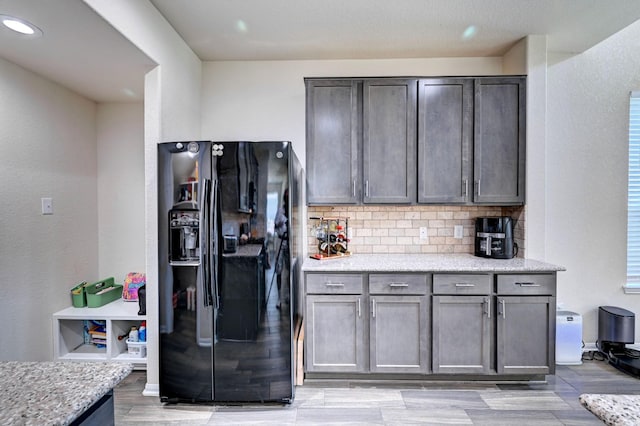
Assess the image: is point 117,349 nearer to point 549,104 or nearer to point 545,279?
point 545,279

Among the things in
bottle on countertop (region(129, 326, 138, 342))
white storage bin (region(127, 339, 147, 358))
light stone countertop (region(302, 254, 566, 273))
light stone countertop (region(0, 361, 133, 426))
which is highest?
light stone countertop (region(302, 254, 566, 273))

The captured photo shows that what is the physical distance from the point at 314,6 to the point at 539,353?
3.03 m

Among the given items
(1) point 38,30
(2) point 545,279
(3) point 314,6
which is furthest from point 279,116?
(2) point 545,279

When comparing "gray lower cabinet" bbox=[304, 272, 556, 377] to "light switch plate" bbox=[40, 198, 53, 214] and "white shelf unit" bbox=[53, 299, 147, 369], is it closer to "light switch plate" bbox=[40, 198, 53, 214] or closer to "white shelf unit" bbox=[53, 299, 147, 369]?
"white shelf unit" bbox=[53, 299, 147, 369]

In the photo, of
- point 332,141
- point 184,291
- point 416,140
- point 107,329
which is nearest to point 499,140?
point 416,140

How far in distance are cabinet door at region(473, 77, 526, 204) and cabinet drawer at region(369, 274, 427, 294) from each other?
3.04 ft

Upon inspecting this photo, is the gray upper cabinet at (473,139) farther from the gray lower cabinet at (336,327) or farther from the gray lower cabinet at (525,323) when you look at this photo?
the gray lower cabinet at (336,327)

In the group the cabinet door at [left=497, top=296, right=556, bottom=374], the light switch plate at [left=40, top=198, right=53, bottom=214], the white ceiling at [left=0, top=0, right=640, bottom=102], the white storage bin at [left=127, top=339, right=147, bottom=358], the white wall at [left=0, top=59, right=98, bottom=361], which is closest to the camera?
the white ceiling at [left=0, top=0, right=640, bottom=102]

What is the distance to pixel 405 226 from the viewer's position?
3100mm

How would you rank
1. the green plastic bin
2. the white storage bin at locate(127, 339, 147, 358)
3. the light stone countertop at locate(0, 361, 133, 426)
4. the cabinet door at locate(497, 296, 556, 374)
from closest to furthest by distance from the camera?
the light stone countertop at locate(0, 361, 133, 426)
the cabinet door at locate(497, 296, 556, 374)
the white storage bin at locate(127, 339, 147, 358)
the green plastic bin

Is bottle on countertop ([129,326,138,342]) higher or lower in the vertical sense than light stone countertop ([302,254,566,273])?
lower

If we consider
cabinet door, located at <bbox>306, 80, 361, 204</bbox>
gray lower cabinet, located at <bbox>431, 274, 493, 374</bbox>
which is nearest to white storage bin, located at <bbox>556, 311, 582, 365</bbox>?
gray lower cabinet, located at <bbox>431, 274, 493, 374</bbox>

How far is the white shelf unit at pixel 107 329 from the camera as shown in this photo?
263 centimetres

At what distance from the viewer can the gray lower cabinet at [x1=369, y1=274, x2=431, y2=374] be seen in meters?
2.46
